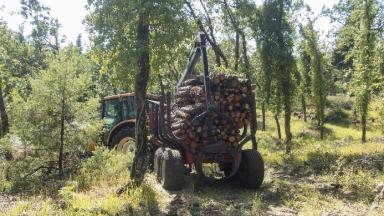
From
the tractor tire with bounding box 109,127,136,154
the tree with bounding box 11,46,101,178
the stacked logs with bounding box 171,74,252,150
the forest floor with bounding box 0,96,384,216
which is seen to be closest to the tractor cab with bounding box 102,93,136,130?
the tractor tire with bounding box 109,127,136,154

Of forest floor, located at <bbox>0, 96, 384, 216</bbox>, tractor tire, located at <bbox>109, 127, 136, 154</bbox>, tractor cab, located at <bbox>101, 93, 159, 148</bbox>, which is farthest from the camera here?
tractor cab, located at <bbox>101, 93, 159, 148</bbox>

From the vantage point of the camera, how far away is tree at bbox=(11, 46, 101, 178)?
35.8 feet

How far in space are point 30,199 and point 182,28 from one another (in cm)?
459

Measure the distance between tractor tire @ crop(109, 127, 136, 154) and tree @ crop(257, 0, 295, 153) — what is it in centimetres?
671

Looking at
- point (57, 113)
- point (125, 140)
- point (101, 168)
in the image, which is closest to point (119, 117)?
point (125, 140)

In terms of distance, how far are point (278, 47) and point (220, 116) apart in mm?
8693

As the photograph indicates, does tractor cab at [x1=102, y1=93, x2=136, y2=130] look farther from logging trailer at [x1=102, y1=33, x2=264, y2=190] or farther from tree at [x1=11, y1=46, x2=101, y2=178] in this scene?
logging trailer at [x1=102, y1=33, x2=264, y2=190]

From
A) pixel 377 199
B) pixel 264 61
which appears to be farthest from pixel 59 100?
pixel 264 61

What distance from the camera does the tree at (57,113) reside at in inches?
430

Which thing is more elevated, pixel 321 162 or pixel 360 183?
pixel 321 162

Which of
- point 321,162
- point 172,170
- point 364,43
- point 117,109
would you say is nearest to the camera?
point 172,170

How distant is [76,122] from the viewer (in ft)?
36.9

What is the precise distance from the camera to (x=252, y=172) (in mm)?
9102

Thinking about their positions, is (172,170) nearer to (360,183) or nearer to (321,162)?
(360,183)
